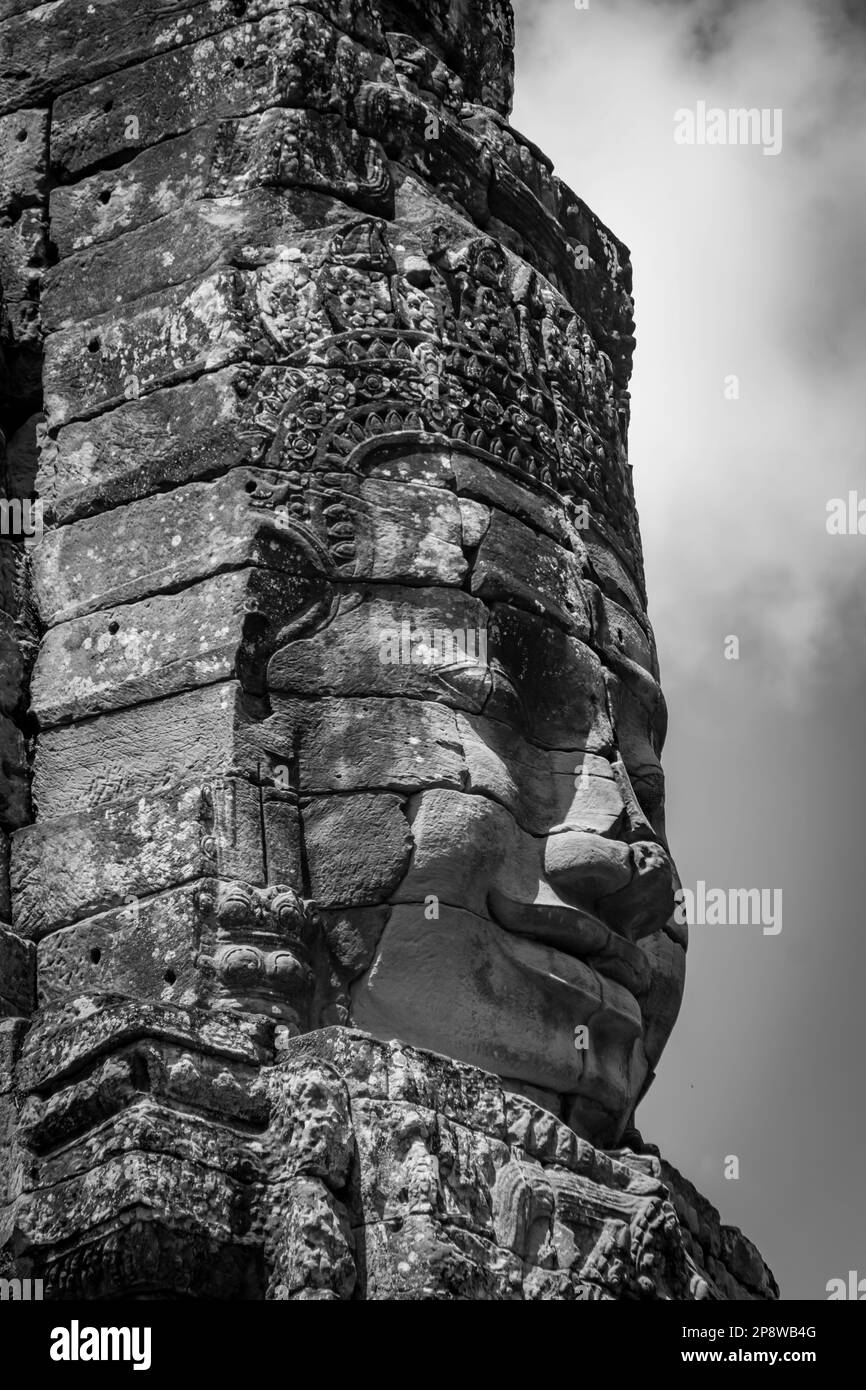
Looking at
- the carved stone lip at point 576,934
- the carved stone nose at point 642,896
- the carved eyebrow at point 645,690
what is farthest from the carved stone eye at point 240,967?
the carved eyebrow at point 645,690

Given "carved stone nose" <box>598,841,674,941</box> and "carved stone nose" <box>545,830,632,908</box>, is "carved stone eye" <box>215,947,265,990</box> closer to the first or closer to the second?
"carved stone nose" <box>545,830,632,908</box>

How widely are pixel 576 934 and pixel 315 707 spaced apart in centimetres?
127

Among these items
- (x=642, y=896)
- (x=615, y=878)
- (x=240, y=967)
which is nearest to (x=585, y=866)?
(x=615, y=878)

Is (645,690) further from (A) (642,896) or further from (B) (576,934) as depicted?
(B) (576,934)

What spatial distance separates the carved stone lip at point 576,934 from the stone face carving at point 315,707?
0.02m

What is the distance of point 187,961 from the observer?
1064 cm

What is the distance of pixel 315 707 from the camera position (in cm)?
1124

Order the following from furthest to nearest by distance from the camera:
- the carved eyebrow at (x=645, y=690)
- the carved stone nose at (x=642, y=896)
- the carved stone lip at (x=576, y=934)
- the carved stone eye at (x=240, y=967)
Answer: the carved eyebrow at (x=645, y=690) → the carved stone nose at (x=642, y=896) → the carved stone lip at (x=576, y=934) → the carved stone eye at (x=240, y=967)

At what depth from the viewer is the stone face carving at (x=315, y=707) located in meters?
10.3

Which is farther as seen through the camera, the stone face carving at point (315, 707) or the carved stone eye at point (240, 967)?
the carved stone eye at point (240, 967)

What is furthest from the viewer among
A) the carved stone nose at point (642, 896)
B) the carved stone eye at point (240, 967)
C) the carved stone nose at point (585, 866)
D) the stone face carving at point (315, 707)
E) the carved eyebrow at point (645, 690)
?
the carved eyebrow at point (645, 690)

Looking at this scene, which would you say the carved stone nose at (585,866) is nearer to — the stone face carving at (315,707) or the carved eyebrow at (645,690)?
the stone face carving at (315,707)

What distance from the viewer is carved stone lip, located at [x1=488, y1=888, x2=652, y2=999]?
1130 cm

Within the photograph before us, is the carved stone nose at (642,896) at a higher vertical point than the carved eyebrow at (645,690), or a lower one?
lower
